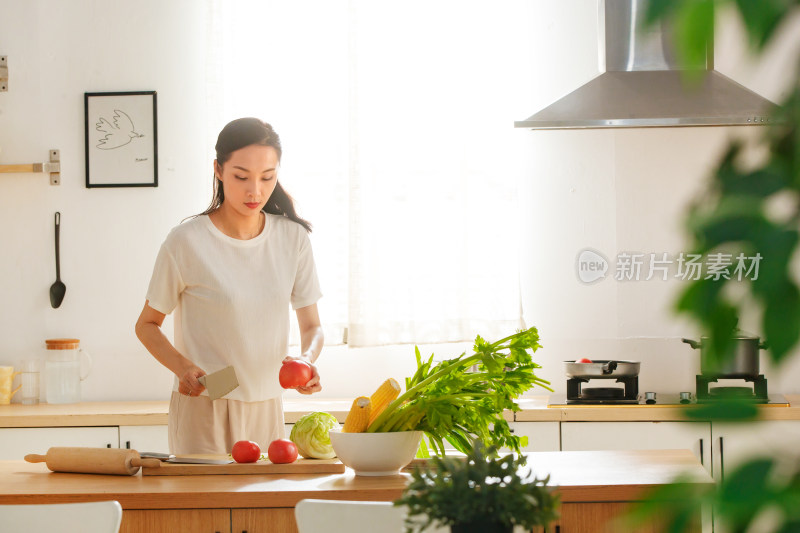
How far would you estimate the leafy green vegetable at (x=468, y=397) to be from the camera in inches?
81.0

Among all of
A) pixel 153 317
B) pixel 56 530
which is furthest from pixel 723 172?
pixel 153 317

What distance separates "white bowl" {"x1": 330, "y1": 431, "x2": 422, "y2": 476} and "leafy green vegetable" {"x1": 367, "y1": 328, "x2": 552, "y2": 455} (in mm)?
37

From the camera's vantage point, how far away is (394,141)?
3902 mm

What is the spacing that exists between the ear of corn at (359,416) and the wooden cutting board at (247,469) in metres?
0.11

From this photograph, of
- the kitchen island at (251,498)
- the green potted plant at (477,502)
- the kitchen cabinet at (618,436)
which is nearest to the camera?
the green potted plant at (477,502)

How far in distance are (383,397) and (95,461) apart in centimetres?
71

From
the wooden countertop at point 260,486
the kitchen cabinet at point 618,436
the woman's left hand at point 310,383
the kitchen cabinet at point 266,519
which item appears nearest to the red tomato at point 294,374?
the woman's left hand at point 310,383

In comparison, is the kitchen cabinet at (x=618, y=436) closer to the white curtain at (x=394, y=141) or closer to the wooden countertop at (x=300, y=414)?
the wooden countertop at (x=300, y=414)

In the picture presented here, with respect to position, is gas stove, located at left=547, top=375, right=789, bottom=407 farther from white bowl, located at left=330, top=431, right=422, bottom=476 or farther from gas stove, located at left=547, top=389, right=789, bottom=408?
white bowl, located at left=330, top=431, right=422, bottom=476

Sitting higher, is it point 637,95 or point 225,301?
point 637,95

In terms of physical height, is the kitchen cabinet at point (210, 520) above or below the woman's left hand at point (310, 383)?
below

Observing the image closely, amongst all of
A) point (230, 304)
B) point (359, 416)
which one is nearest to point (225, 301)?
point (230, 304)

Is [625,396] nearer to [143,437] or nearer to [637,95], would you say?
[637,95]

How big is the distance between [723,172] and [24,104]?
13.7ft
